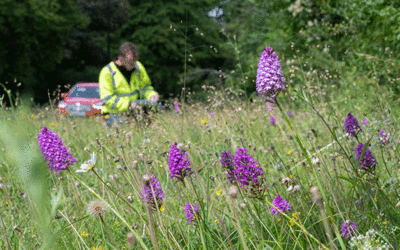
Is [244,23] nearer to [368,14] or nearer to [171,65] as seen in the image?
[171,65]

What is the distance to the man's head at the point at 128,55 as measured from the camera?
5.75 meters

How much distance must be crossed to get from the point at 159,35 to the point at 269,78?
23.6 meters

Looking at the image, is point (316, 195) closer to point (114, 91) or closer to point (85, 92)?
point (114, 91)

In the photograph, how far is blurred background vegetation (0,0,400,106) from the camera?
495cm

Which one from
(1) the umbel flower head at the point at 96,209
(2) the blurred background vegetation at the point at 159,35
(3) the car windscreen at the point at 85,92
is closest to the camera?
(1) the umbel flower head at the point at 96,209

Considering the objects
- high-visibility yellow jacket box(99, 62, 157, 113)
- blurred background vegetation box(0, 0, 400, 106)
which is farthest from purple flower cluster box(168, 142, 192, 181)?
high-visibility yellow jacket box(99, 62, 157, 113)

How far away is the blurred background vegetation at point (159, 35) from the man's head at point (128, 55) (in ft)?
6.25

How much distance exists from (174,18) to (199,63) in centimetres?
424

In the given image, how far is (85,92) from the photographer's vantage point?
11242 millimetres

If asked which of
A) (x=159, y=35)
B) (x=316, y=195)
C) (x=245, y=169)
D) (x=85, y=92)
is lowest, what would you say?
(x=245, y=169)

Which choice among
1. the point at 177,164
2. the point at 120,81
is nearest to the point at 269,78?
the point at 177,164

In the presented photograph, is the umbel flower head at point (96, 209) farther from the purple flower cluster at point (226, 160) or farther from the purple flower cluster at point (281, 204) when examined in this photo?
the purple flower cluster at point (281, 204)

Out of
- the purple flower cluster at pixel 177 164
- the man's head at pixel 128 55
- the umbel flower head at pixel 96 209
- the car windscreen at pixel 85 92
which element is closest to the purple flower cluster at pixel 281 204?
the purple flower cluster at pixel 177 164

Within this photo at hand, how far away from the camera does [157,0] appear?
81.3 feet
